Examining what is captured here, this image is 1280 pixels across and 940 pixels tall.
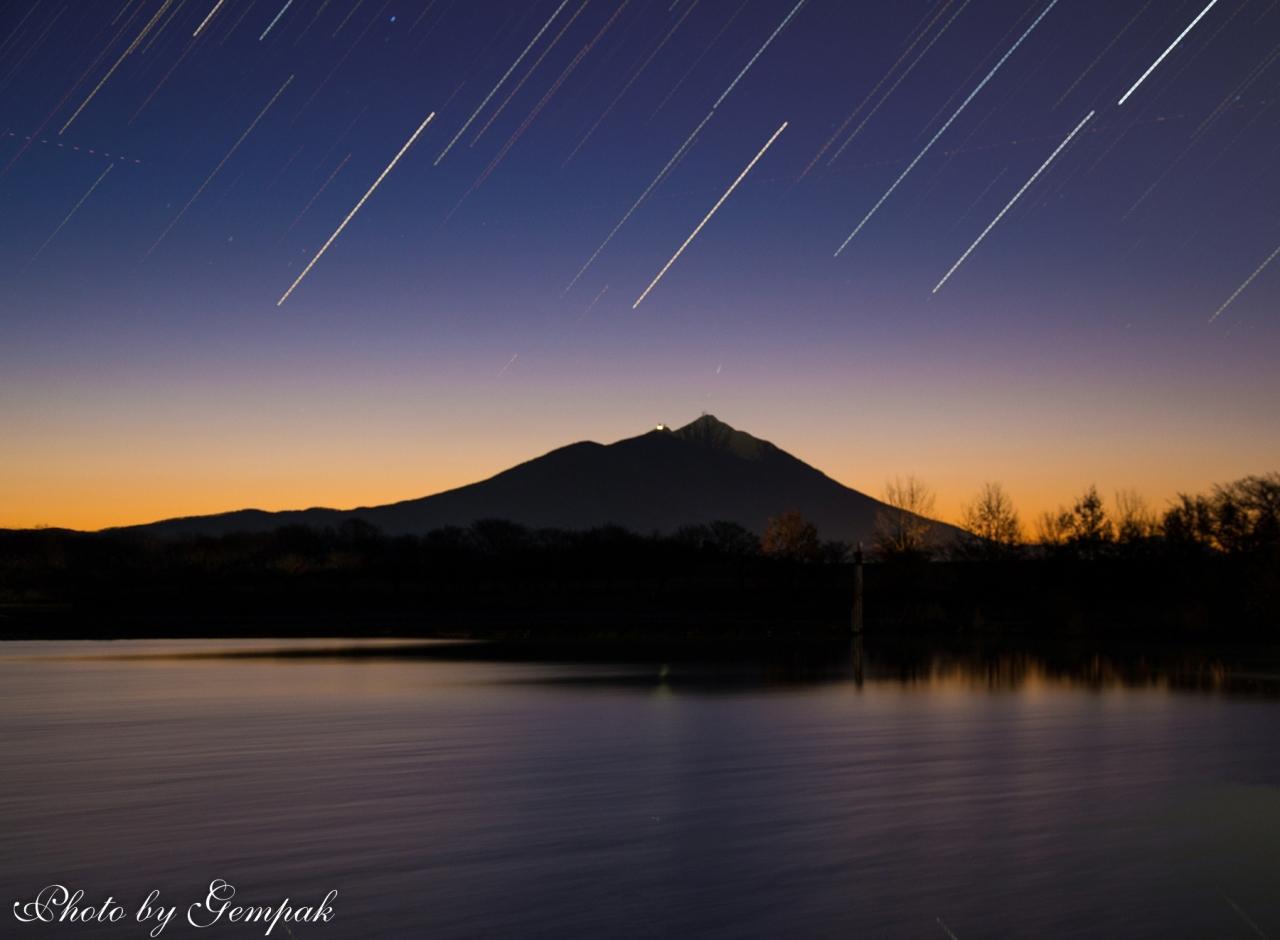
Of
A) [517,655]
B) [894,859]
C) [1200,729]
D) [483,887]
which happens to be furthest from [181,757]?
[517,655]

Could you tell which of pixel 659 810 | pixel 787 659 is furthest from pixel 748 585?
pixel 659 810

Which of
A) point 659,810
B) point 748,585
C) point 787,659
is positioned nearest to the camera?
point 659,810

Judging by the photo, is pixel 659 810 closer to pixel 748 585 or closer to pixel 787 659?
pixel 787 659

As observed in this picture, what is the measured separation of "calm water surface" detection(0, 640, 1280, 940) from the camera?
31.7 feet

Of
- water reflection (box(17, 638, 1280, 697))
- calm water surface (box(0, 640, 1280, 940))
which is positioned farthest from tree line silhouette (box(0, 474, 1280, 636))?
calm water surface (box(0, 640, 1280, 940))

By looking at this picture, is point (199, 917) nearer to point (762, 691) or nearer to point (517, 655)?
point (762, 691)

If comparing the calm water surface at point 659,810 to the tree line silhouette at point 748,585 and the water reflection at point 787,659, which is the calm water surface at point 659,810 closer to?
the water reflection at point 787,659

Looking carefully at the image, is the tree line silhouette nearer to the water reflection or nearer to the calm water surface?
the water reflection

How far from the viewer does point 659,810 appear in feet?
44.8

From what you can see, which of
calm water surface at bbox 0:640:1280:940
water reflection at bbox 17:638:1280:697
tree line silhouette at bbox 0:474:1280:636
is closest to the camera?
calm water surface at bbox 0:640:1280:940

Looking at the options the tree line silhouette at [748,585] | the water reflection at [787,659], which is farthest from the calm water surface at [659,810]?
the tree line silhouette at [748,585]

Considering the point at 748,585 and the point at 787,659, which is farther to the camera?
the point at 748,585

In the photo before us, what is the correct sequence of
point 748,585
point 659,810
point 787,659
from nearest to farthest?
point 659,810 → point 787,659 → point 748,585

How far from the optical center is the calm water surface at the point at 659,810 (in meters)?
9.67
